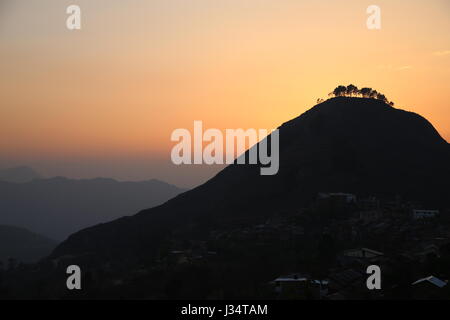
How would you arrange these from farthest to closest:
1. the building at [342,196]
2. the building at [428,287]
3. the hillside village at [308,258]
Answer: the building at [342,196] < the hillside village at [308,258] < the building at [428,287]

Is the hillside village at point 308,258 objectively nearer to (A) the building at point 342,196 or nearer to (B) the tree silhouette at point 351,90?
(A) the building at point 342,196

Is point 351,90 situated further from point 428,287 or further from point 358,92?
point 428,287

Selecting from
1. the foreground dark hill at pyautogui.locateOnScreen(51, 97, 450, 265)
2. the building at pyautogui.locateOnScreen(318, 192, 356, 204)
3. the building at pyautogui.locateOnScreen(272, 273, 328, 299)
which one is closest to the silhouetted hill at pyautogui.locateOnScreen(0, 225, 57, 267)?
the foreground dark hill at pyautogui.locateOnScreen(51, 97, 450, 265)

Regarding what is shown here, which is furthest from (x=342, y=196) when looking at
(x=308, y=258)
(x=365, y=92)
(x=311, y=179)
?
(x=365, y=92)

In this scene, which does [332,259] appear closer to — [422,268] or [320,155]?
[422,268]

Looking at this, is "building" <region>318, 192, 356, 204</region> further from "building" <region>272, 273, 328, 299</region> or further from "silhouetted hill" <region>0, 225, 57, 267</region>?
"silhouetted hill" <region>0, 225, 57, 267</region>

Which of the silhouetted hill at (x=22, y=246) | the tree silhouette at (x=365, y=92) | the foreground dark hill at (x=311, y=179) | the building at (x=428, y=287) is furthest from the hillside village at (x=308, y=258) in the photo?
the silhouetted hill at (x=22, y=246)
